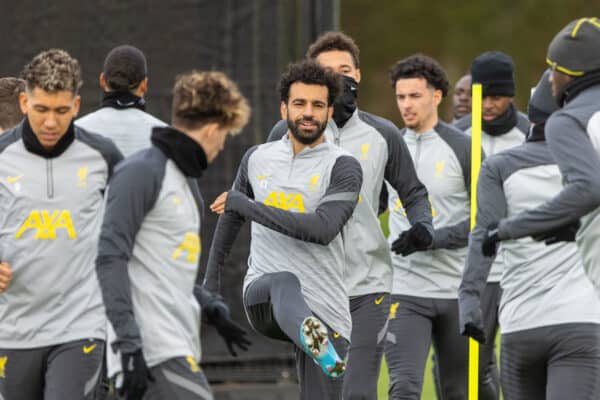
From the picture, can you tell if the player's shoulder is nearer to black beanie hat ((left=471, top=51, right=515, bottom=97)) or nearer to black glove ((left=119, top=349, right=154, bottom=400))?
black beanie hat ((left=471, top=51, right=515, bottom=97))

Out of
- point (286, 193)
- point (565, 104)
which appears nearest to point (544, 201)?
point (565, 104)

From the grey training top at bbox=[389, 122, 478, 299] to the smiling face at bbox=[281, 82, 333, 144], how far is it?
146cm

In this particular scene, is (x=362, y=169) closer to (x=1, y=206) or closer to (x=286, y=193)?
(x=286, y=193)

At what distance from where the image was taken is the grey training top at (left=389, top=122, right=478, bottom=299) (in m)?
7.96

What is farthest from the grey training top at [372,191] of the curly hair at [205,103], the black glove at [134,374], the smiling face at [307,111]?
the black glove at [134,374]

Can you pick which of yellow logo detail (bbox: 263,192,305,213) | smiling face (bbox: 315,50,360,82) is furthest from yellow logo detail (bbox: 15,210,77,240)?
smiling face (bbox: 315,50,360,82)

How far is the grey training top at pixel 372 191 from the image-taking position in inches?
283

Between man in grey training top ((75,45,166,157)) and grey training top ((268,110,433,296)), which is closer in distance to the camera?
man in grey training top ((75,45,166,157))

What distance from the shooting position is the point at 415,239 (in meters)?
7.21

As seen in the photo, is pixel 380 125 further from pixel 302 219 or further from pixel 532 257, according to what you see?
pixel 532 257

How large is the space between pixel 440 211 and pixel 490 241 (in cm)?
249

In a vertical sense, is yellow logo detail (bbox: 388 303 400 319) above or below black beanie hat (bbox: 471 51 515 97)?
below

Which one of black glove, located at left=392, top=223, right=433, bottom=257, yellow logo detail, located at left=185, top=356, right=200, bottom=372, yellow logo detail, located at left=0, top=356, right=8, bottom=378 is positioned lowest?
yellow logo detail, located at left=0, top=356, right=8, bottom=378

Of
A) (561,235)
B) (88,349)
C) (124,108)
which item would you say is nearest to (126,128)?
(124,108)
